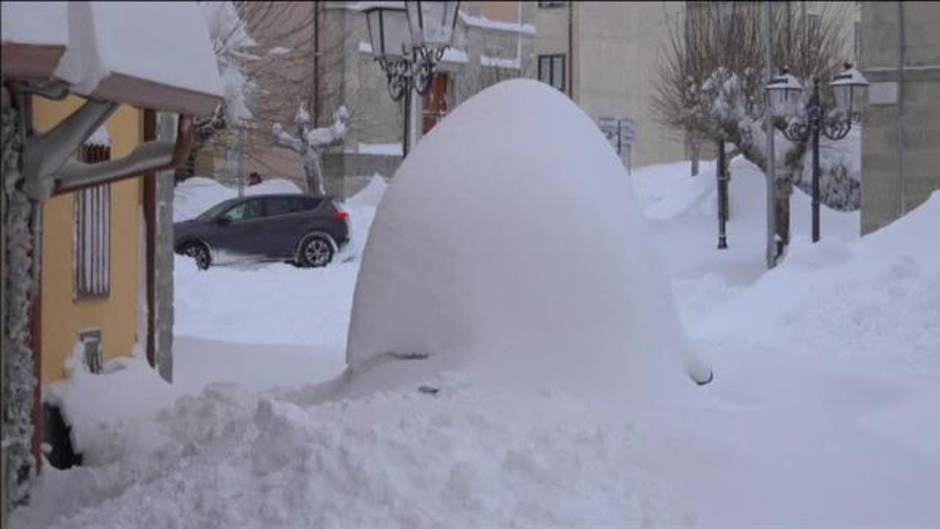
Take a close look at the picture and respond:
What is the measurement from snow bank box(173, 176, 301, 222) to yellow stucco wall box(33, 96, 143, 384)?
10098mm

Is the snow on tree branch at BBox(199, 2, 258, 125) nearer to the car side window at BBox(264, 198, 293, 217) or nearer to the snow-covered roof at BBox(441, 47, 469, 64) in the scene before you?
the snow-covered roof at BBox(441, 47, 469, 64)

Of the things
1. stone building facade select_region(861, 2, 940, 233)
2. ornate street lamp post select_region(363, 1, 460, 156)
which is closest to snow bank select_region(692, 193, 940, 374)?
stone building facade select_region(861, 2, 940, 233)

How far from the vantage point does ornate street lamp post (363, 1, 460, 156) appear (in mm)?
7312

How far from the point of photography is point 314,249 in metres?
25.6

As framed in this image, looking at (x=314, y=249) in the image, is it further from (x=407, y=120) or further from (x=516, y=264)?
(x=516, y=264)

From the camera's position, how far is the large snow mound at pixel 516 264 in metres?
9.22

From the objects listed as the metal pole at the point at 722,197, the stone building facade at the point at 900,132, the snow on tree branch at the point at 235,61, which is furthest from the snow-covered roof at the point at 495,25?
the metal pole at the point at 722,197

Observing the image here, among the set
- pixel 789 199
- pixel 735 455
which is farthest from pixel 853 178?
pixel 735 455

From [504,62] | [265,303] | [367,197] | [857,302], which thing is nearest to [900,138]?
[857,302]

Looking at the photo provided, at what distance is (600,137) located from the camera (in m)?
10.3

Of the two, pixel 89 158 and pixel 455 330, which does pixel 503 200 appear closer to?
pixel 455 330

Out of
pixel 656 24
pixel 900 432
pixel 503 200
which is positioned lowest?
pixel 900 432

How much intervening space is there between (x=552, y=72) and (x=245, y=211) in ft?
44.6

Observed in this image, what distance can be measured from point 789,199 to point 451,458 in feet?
63.2
